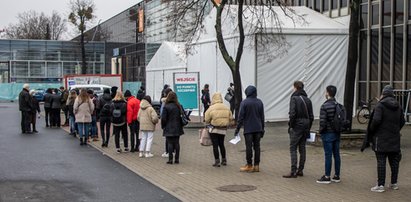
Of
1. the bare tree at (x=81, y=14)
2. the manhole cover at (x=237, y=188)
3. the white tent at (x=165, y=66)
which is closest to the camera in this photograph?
the manhole cover at (x=237, y=188)

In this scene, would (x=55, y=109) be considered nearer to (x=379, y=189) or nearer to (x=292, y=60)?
(x=292, y=60)

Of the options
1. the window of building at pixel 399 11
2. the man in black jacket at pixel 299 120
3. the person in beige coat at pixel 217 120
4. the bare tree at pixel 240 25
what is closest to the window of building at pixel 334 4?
the bare tree at pixel 240 25

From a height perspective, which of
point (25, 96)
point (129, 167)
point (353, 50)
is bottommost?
point (129, 167)

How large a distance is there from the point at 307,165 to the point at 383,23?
14484 millimetres

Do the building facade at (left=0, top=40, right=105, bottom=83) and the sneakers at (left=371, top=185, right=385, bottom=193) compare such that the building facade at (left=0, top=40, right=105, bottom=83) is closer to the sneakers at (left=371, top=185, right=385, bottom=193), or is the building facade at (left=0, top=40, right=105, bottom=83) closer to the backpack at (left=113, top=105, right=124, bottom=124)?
the backpack at (left=113, top=105, right=124, bottom=124)

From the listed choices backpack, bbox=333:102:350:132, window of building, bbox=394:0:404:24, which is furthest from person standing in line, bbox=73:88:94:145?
window of building, bbox=394:0:404:24

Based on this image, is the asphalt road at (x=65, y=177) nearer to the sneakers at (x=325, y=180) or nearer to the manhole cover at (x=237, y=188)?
the manhole cover at (x=237, y=188)

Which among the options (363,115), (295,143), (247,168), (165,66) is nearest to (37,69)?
(165,66)

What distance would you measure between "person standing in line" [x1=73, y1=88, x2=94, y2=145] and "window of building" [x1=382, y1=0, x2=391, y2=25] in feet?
45.8

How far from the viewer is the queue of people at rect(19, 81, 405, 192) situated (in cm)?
862

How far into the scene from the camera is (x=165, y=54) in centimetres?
3281

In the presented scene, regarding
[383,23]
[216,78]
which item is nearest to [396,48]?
[383,23]

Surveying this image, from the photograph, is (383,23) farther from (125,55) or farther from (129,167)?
(125,55)

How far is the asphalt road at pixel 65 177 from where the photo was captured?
8682 mm
